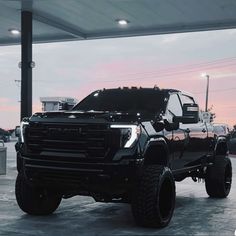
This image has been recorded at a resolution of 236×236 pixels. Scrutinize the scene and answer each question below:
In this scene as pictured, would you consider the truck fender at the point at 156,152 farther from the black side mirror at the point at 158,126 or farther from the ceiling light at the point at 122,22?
the ceiling light at the point at 122,22

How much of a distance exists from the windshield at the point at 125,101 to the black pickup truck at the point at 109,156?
2 centimetres

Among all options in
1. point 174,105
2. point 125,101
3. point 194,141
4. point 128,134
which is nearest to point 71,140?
point 128,134

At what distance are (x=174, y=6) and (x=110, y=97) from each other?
267 inches

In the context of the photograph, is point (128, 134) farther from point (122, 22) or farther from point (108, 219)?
point (122, 22)

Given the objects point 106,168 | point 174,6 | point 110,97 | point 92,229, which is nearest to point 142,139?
point 106,168

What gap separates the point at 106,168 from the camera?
6652 millimetres

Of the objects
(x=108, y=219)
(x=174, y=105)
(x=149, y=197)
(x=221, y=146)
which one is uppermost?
(x=174, y=105)

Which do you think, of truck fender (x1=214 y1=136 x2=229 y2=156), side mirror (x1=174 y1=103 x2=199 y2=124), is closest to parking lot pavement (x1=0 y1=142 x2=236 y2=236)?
truck fender (x1=214 y1=136 x2=229 y2=156)

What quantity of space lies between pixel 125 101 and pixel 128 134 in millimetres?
1898

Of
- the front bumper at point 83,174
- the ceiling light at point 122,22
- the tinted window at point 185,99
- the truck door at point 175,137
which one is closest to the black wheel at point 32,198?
the front bumper at point 83,174

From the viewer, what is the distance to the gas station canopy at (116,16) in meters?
14.6

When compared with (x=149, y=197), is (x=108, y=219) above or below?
below

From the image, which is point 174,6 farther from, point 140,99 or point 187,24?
point 140,99

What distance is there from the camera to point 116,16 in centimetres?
1605
